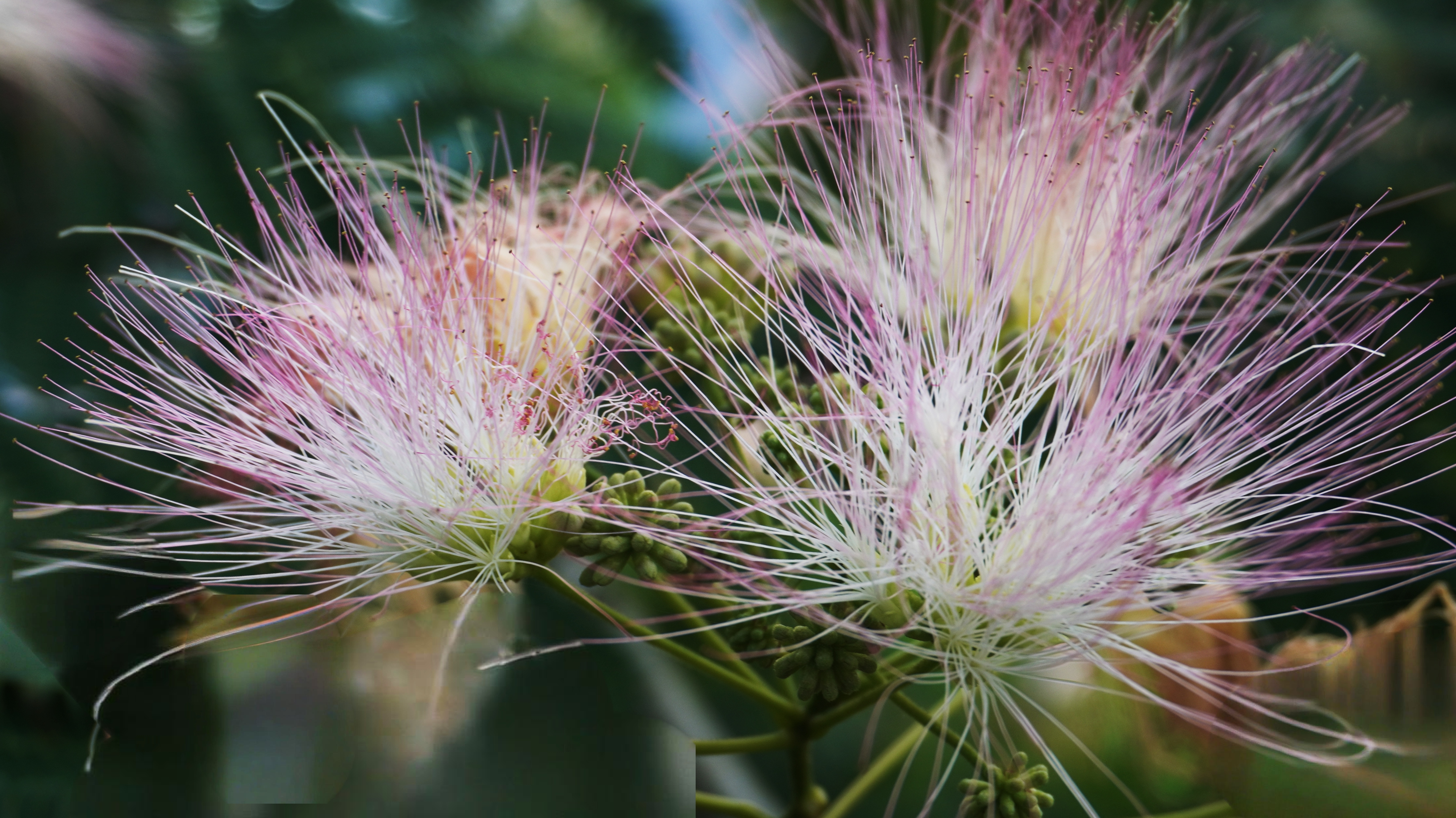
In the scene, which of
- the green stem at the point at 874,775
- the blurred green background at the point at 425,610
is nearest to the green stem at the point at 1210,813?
the blurred green background at the point at 425,610

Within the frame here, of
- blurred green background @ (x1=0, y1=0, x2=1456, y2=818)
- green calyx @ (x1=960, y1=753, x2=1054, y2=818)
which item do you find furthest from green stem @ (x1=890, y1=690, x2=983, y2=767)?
blurred green background @ (x1=0, y1=0, x2=1456, y2=818)

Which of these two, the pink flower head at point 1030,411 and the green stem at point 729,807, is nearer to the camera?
the pink flower head at point 1030,411

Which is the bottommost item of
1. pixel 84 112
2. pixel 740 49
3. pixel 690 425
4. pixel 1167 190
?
pixel 690 425

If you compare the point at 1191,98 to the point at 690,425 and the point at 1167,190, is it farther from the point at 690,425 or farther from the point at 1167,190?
the point at 690,425

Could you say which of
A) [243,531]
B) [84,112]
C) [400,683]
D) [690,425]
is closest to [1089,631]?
[690,425]

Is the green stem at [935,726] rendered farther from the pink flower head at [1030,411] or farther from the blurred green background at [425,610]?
the blurred green background at [425,610]

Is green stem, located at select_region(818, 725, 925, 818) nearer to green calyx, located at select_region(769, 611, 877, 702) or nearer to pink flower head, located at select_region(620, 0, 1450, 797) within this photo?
pink flower head, located at select_region(620, 0, 1450, 797)
